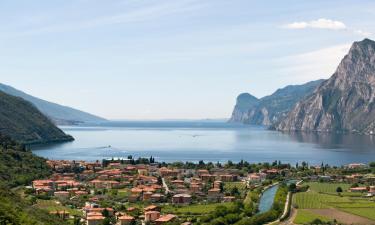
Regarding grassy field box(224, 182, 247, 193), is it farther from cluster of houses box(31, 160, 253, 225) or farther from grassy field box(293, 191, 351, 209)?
grassy field box(293, 191, 351, 209)

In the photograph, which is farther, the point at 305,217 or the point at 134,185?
the point at 134,185

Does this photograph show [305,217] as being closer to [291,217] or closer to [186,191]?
[291,217]

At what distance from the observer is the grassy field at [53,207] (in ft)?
232

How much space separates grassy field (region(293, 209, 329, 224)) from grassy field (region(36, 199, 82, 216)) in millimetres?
24584

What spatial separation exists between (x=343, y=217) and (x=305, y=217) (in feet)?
13.9

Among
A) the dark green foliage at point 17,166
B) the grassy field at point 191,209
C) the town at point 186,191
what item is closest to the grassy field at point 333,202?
the town at point 186,191

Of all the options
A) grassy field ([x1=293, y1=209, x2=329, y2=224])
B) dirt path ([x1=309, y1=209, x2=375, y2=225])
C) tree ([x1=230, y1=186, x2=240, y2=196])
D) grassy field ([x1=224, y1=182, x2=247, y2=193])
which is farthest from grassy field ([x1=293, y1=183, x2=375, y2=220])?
grassy field ([x1=224, y1=182, x2=247, y2=193])

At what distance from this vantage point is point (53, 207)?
7325cm

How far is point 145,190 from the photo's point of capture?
282 feet

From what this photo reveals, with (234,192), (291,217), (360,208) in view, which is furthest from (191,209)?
(360,208)

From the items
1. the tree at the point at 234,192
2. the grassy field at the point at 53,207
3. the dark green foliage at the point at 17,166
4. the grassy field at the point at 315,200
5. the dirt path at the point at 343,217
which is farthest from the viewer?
the dark green foliage at the point at 17,166

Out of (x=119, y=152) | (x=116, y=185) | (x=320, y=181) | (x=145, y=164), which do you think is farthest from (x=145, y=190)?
(x=119, y=152)

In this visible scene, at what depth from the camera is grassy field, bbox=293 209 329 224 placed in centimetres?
6762

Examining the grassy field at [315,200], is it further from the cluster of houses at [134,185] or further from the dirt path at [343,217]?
the cluster of houses at [134,185]
